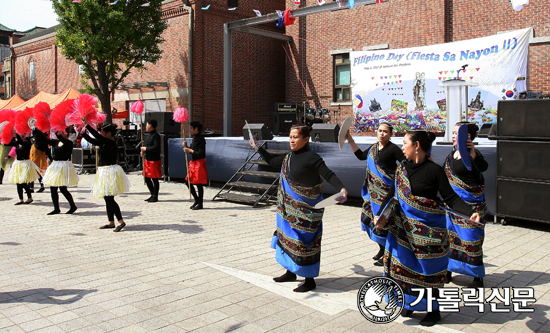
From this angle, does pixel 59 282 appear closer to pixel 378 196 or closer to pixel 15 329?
pixel 15 329

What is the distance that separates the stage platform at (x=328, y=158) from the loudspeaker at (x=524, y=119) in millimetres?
563

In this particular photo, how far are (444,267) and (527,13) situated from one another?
1374cm

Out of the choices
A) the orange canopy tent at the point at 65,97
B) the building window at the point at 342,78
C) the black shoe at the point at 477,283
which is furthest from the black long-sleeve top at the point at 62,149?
the building window at the point at 342,78

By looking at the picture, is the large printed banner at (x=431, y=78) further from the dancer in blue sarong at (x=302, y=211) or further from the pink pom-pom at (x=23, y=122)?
the pink pom-pom at (x=23, y=122)

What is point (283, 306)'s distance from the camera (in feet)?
14.6

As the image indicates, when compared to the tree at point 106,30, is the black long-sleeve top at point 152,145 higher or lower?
lower

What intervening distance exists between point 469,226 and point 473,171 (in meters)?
0.58

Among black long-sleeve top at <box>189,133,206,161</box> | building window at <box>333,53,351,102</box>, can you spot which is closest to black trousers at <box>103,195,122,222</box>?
black long-sleeve top at <box>189,133,206,161</box>

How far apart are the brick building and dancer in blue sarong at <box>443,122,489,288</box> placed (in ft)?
37.8

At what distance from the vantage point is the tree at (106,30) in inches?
695

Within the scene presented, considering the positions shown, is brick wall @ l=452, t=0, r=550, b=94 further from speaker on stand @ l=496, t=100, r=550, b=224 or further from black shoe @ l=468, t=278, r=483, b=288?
black shoe @ l=468, t=278, r=483, b=288

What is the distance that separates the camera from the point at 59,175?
9.09 metres

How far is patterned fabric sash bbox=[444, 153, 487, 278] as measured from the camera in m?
4.89

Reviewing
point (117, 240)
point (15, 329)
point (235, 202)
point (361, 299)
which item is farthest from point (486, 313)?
point (235, 202)
